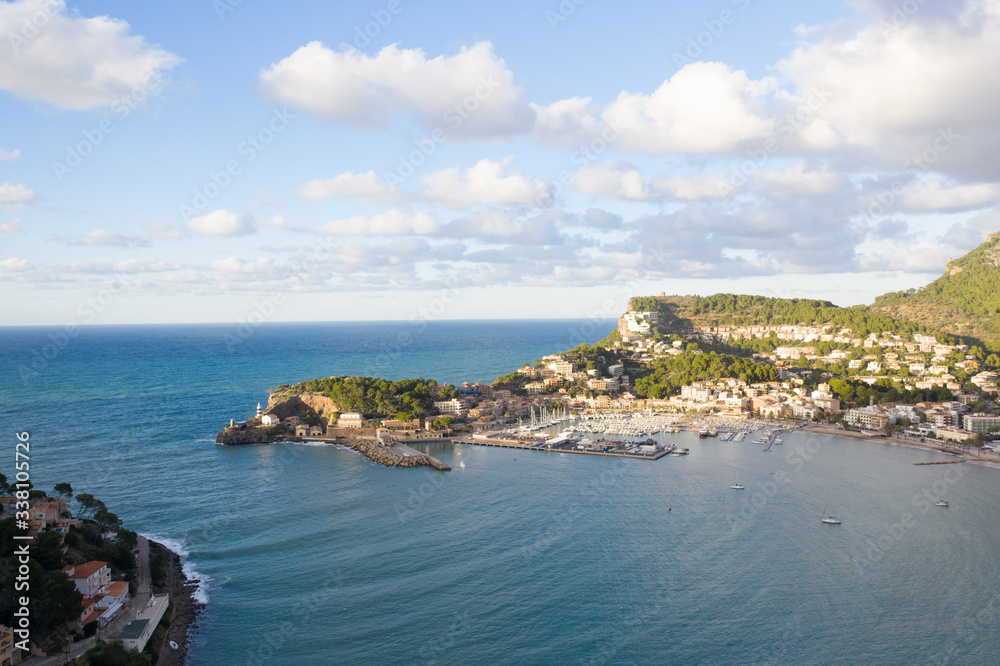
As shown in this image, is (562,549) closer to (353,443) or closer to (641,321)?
(353,443)

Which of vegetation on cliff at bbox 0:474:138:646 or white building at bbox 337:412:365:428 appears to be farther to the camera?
white building at bbox 337:412:365:428

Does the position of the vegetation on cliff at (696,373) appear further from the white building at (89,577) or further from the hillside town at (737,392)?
the white building at (89,577)

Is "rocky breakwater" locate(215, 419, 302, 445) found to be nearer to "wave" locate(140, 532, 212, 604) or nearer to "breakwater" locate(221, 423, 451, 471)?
"breakwater" locate(221, 423, 451, 471)

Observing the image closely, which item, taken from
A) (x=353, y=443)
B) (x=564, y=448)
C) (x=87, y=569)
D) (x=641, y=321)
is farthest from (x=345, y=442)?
(x=641, y=321)

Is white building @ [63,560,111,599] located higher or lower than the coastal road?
higher

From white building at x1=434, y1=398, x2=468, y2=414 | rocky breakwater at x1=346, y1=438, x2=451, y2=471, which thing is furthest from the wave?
white building at x1=434, y1=398, x2=468, y2=414

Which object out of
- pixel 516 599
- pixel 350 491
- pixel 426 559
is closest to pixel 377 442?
pixel 350 491
